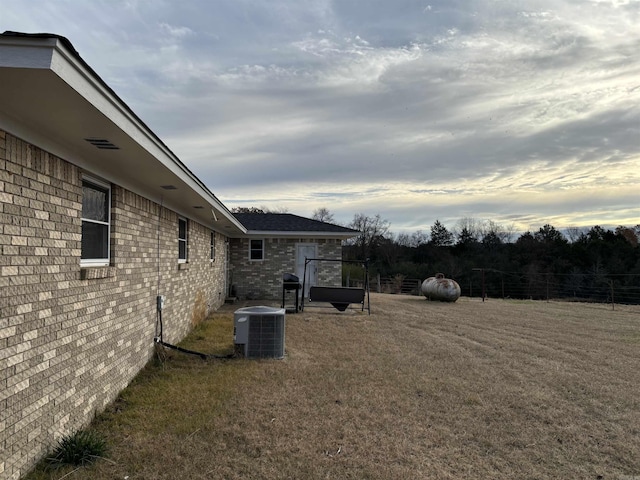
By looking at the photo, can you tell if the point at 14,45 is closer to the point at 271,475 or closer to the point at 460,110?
the point at 271,475

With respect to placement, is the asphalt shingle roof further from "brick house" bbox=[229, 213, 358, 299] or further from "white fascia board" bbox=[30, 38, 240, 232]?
"white fascia board" bbox=[30, 38, 240, 232]

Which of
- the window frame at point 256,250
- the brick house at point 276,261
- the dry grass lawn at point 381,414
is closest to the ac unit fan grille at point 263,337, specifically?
the dry grass lawn at point 381,414

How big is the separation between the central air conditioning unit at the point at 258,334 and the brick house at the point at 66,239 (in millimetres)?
1426

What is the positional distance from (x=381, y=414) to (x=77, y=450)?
2883 millimetres

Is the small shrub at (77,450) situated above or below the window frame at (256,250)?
below

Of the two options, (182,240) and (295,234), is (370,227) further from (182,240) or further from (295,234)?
(182,240)

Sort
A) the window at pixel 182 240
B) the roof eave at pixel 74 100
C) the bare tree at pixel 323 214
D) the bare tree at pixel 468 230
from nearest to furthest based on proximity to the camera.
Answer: the roof eave at pixel 74 100 < the window at pixel 182 240 < the bare tree at pixel 468 230 < the bare tree at pixel 323 214

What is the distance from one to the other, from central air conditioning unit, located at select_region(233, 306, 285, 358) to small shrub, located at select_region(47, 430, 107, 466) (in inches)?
137

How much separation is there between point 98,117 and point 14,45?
86 cm

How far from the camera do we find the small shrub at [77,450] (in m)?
3.37

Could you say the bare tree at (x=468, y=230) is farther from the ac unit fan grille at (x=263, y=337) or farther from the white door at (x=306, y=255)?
the ac unit fan grille at (x=263, y=337)

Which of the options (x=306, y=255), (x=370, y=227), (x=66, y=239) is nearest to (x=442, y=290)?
(x=306, y=255)

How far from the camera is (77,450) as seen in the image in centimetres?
346

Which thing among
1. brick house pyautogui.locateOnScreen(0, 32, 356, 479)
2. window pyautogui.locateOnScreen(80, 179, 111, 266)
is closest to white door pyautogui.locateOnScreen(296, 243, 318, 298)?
brick house pyautogui.locateOnScreen(0, 32, 356, 479)
